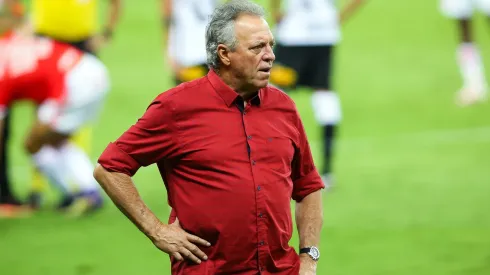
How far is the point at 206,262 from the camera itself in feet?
14.6

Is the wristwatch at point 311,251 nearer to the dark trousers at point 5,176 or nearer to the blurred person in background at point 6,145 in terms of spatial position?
the blurred person in background at point 6,145

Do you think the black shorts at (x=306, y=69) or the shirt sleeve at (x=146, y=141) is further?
the black shorts at (x=306, y=69)

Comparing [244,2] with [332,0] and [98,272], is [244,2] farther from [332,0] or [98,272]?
[332,0]

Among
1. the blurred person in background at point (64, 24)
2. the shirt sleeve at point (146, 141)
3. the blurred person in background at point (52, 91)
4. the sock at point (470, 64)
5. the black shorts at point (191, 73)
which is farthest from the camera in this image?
the sock at point (470, 64)

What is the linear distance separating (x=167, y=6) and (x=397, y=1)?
11694 millimetres

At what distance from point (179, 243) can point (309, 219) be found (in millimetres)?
672

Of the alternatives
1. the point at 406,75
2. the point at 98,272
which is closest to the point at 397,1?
the point at 406,75

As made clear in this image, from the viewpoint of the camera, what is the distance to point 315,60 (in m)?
10.7

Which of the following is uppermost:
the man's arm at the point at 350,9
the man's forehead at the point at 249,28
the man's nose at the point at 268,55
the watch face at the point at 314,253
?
the man's forehead at the point at 249,28

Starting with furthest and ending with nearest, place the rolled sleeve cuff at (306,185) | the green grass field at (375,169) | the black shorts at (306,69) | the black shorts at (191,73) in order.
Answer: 1. the black shorts at (306,69)
2. the black shorts at (191,73)
3. the green grass field at (375,169)
4. the rolled sleeve cuff at (306,185)

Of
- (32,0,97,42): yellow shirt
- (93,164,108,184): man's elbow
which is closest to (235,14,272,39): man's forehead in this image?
(93,164,108,184): man's elbow

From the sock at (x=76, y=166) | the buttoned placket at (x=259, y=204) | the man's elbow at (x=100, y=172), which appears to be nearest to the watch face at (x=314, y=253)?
the buttoned placket at (x=259, y=204)

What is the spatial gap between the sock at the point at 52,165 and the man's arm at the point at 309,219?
4940 millimetres

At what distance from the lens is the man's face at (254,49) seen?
4.45 meters
